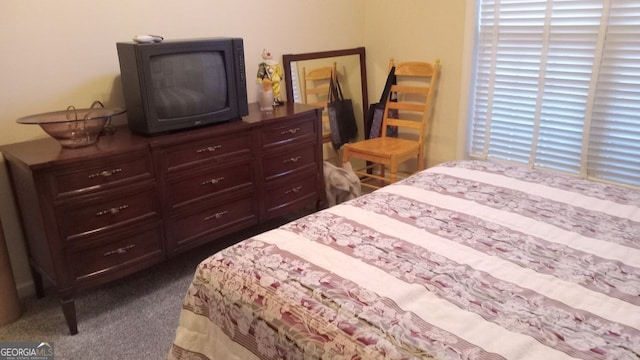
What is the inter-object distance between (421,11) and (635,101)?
1.56m

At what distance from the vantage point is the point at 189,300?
1554mm

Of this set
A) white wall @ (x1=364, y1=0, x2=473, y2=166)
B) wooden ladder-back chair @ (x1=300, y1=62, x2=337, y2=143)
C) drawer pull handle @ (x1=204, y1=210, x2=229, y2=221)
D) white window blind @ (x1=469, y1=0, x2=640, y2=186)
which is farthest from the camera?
wooden ladder-back chair @ (x1=300, y1=62, x2=337, y2=143)

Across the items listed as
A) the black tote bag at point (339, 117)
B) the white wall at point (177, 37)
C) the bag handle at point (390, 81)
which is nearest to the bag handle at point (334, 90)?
the black tote bag at point (339, 117)

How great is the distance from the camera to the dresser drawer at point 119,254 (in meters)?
2.18

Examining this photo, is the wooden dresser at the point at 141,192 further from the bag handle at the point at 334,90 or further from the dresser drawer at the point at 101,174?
the bag handle at the point at 334,90

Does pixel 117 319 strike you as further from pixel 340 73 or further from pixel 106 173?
pixel 340 73

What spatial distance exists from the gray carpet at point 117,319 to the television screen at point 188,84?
930mm

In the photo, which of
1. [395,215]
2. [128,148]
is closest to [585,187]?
[395,215]

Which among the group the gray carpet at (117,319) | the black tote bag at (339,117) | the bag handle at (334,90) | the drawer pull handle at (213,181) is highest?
the bag handle at (334,90)

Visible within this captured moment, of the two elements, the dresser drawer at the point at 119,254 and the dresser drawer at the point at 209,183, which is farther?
the dresser drawer at the point at 209,183

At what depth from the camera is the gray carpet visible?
212cm

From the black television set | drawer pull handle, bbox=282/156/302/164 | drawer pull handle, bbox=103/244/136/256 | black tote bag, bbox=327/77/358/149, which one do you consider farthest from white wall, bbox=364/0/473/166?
drawer pull handle, bbox=103/244/136/256

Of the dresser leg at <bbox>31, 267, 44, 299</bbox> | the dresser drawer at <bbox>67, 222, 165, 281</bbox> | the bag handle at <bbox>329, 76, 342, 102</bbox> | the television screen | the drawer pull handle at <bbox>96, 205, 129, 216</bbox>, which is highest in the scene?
the television screen

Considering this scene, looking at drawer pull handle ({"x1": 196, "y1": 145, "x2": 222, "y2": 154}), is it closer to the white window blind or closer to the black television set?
the black television set
